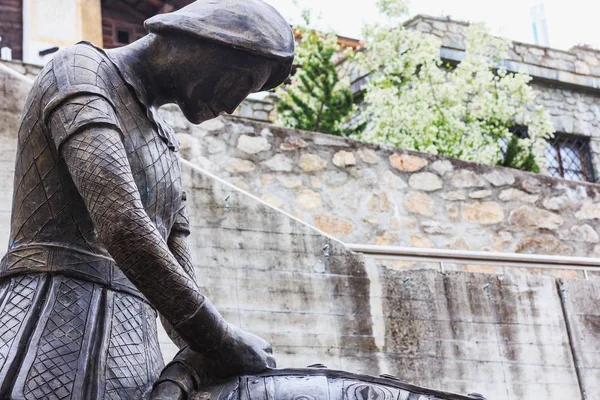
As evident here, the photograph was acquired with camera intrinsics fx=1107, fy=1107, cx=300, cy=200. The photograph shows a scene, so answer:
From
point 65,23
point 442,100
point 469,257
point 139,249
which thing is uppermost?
point 65,23

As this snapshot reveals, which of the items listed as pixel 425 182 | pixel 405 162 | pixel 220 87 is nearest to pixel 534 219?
pixel 425 182

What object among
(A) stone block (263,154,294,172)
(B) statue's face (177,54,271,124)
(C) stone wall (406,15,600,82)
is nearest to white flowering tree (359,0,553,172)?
(C) stone wall (406,15,600,82)

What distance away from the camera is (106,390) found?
240cm

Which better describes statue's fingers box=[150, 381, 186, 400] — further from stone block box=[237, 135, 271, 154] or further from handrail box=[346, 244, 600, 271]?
stone block box=[237, 135, 271, 154]

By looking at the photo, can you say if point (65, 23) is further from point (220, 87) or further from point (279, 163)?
point (220, 87)

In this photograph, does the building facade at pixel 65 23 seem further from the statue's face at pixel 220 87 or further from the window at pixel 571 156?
the statue's face at pixel 220 87

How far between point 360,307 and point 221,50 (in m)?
3.42

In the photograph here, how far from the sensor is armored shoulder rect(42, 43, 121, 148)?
8.27ft

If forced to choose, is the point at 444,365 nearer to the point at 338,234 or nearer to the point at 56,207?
the point at 338,234

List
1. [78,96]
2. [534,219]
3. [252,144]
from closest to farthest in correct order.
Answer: [78,96] → [252,144] → [534,219]

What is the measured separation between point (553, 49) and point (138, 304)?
1269cm

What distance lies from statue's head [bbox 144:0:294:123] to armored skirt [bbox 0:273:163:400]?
537 mm

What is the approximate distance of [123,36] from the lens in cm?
1620

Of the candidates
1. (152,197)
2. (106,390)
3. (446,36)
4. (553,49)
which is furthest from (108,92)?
(553,49)
